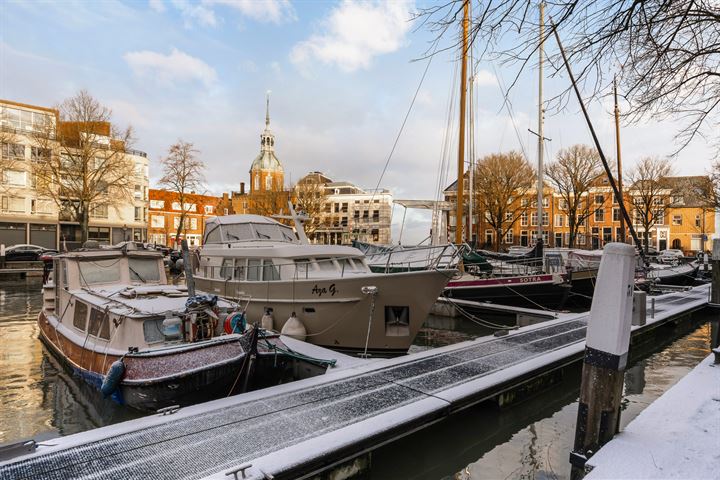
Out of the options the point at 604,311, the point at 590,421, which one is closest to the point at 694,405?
the point at 590,421

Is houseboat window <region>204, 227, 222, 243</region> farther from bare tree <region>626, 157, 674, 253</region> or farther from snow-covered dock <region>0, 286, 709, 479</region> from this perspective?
bare tree <region>626, 157, 674, 253</region>

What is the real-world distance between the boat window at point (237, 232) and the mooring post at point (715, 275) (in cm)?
1669

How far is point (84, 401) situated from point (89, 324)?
1492 millimetres

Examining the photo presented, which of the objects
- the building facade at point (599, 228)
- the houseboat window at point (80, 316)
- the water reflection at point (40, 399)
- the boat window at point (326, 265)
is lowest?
the water reflection at point (40, 399)

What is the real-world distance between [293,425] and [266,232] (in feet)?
33.4

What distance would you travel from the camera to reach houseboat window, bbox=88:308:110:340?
7949 mm

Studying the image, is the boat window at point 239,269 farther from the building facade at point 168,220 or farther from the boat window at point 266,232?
the building facade at point 168,220

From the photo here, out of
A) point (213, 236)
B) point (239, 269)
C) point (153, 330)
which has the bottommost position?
point (153, 330)

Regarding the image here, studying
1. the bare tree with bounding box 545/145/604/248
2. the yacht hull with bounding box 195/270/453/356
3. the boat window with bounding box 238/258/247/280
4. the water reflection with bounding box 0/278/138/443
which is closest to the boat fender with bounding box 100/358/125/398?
the water reflection with bounding box 0/278/138/443

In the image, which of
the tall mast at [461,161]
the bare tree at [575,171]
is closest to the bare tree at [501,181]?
the bare tree at [575,171]

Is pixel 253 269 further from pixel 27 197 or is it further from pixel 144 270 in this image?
pixel 27 197

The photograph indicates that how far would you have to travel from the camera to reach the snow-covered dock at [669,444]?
3.86 metres

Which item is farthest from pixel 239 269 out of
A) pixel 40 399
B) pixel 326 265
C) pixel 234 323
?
pixel 40 399

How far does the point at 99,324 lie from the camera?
823cm
